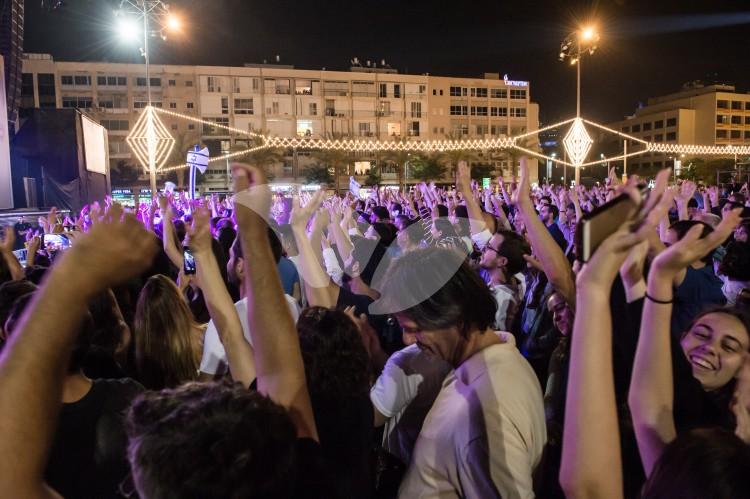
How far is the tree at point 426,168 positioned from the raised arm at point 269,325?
58.8 m

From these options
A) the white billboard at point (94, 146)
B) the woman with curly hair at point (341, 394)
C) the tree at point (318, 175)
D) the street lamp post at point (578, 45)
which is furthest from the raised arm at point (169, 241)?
the tree at point (318, 175)

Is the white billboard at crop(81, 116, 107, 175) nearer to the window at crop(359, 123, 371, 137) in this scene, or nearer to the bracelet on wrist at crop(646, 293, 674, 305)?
the bracelet on wrist at crop(646, 293, 674, 305)

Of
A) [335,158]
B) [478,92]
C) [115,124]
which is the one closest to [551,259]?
[335,158]

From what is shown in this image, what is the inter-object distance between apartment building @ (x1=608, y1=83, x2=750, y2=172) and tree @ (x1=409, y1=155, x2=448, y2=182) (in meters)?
46.4

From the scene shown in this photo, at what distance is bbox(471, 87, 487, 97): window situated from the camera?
7750cm

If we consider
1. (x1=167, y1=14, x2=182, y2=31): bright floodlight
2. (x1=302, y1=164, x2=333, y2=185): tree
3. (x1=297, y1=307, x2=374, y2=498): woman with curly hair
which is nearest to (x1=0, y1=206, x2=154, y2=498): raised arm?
(x1=297, y1=307, x2=374, y2=498): woman with curly hair

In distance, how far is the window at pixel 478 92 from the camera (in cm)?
7750

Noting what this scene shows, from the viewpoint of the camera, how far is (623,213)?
4.08ft

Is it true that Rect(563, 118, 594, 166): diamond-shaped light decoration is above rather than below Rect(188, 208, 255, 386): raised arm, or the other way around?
above

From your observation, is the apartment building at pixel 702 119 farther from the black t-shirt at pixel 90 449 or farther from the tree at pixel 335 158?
the black t-shirt at pixel 90 449

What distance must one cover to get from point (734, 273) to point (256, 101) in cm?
6823

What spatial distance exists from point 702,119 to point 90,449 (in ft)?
353

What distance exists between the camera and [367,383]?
6.60 feet

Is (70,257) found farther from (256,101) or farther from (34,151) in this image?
(256,101)
